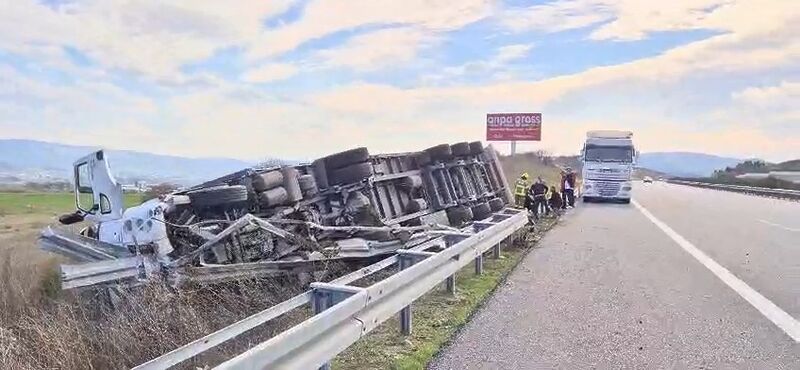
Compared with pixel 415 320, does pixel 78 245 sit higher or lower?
higher

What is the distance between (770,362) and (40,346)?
5519mm

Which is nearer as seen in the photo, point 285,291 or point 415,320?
point 415,320

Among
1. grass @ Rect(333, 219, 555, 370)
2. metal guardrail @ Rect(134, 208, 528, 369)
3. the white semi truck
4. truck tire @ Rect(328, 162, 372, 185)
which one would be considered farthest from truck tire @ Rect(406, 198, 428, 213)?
the white semi truck

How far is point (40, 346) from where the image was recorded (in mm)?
5211

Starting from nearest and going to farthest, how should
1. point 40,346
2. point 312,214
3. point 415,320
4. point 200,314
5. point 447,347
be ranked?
point 447,347, point 40,346, point 415,320, point 200,314, point 312,214

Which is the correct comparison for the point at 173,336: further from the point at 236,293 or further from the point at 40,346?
the point at 236,293

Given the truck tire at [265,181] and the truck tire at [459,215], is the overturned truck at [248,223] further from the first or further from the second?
the truck tire at [459,215]

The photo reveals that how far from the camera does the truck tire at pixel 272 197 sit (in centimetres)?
816

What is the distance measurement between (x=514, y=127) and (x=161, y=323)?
127 feet

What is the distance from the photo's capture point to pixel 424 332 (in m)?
5.23

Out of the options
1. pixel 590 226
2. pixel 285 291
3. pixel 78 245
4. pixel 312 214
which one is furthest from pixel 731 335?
pixel 590 226

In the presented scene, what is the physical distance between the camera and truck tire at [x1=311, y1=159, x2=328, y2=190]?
938 centimetres

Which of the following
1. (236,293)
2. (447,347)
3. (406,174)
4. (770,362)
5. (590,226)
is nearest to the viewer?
(770,362)

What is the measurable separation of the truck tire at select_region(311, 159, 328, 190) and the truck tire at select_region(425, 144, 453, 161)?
2.94 metres
